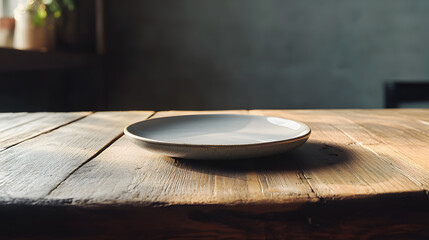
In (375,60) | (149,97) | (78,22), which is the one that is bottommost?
(149,97)

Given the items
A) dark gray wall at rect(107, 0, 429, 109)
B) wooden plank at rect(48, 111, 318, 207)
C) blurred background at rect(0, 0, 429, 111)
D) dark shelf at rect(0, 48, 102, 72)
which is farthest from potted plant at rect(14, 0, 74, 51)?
wooden plank at rect(48, 111, 318, 207)

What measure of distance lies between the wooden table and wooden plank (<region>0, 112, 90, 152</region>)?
0.13 meters

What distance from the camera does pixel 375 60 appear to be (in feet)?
9.11

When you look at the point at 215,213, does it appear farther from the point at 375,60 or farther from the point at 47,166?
the point at 375,60

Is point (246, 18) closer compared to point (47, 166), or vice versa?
point (47, 166)

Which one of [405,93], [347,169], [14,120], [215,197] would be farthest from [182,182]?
[405,93]

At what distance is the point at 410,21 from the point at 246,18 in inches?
48.4

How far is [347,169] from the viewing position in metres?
0.44

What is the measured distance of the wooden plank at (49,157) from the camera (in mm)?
379

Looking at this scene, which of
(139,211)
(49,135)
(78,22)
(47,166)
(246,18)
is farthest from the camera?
(246,18)

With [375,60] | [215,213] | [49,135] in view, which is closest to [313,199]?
[215,213]

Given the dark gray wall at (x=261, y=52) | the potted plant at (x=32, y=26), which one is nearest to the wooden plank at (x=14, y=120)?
the potted plant at (x=32, y=26)

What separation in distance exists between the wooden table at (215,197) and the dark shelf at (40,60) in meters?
1.24

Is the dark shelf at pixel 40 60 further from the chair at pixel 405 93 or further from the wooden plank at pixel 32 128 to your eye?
the chair at pixel 405 93
